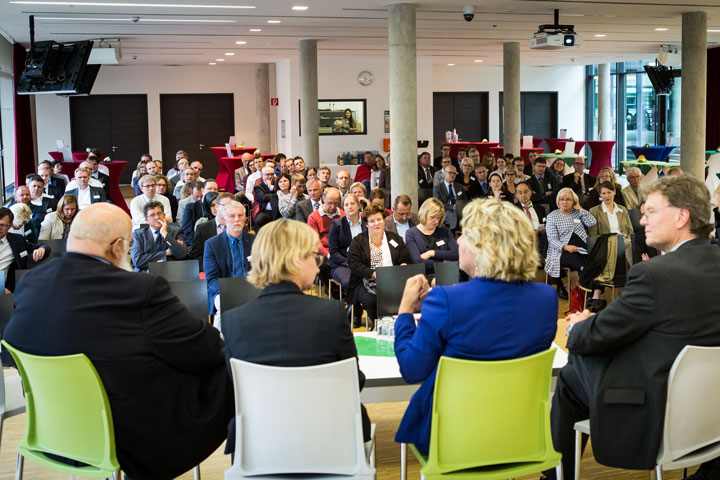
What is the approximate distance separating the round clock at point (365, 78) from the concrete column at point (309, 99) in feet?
12.9

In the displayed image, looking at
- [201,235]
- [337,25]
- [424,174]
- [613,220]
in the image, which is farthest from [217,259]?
[424,174]

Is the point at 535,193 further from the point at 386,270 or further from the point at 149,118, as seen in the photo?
the point at 149,118

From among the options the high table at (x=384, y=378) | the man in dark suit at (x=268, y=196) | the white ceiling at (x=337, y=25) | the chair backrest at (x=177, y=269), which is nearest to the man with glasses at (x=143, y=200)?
the man in dark suit at (x=268, y=196)

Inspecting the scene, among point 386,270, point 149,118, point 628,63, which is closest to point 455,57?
point 628,63

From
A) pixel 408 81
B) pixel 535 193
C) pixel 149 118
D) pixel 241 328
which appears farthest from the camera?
pixel 149 118

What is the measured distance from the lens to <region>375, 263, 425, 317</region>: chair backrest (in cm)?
550

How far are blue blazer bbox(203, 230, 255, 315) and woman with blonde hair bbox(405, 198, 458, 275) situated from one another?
160 centimetres

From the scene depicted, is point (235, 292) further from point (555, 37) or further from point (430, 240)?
point (555, 37)

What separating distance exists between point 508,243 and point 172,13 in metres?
9.55

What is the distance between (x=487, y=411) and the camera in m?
2.88

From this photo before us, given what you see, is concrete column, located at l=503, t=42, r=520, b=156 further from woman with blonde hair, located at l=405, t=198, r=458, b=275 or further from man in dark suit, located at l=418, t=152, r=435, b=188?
woman with blonde hair, located at l=405, t=198, r=458, b=275

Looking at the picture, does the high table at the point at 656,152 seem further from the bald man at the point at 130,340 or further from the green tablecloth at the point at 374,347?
the bald man at the point at 130,340

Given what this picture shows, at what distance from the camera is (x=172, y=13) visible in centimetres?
1123

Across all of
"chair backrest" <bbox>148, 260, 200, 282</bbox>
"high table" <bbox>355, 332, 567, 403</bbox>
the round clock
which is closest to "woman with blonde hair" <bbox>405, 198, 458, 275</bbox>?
"chair backrest" <bbox>148, 260, 200, 282</bbox>
